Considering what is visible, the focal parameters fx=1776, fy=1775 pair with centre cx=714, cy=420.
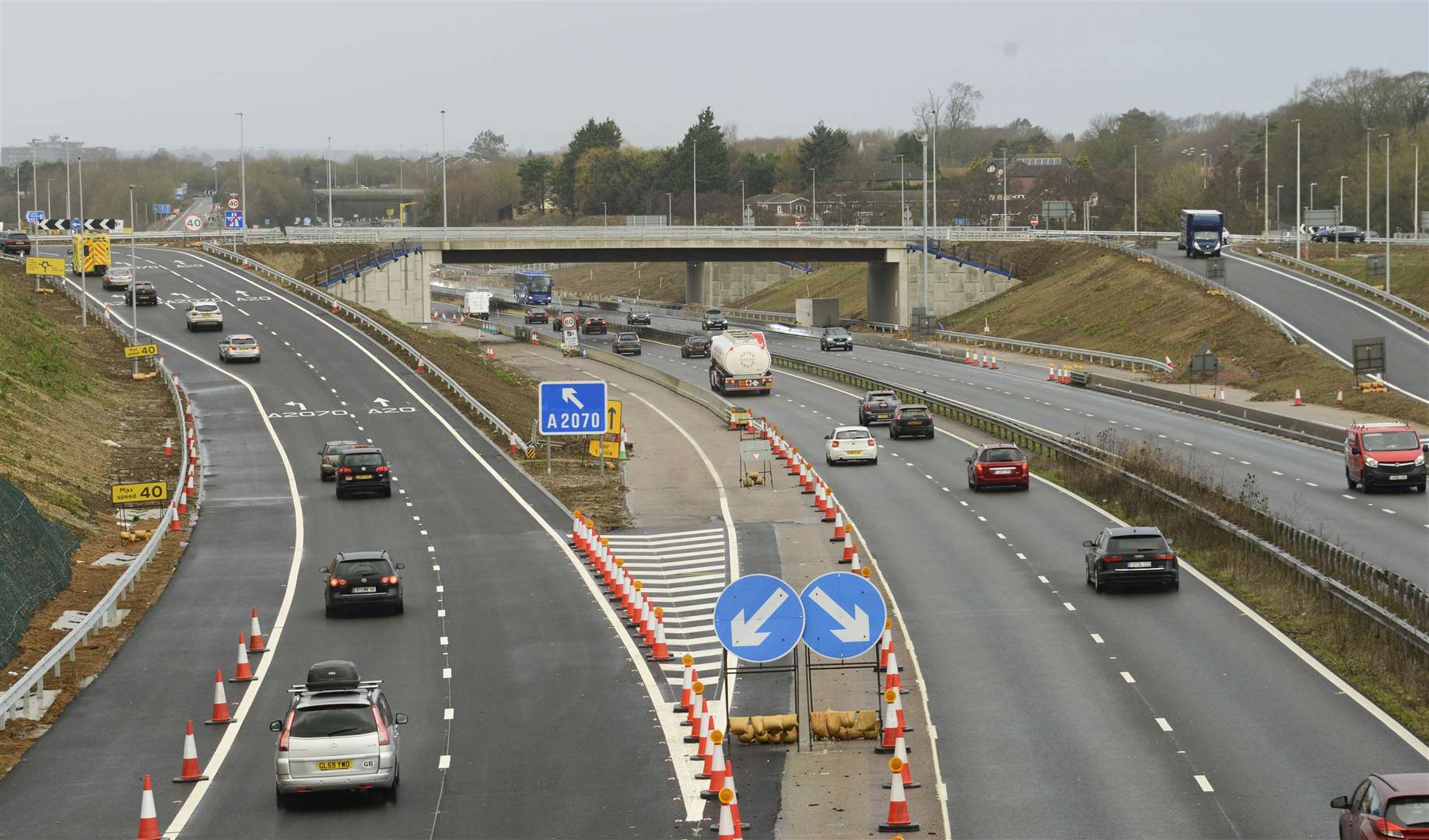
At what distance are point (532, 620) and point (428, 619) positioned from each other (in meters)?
1.94

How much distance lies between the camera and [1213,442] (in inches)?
2267

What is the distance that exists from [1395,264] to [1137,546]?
71.6 meters

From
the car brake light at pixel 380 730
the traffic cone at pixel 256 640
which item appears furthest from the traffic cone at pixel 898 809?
the traffic cone at pixel 256 640

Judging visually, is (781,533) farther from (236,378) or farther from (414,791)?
(236,378)

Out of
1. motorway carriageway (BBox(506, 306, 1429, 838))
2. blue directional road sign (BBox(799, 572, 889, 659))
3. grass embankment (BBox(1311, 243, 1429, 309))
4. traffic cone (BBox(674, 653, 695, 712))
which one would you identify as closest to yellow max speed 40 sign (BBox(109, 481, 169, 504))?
motorway carriageway (BBox(506, 306, 1429, 838))

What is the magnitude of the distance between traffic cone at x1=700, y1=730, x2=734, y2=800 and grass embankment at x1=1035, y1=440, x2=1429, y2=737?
30.3ft

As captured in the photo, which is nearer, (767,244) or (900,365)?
(900,365)

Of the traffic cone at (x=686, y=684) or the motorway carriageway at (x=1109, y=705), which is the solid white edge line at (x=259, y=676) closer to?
the traffic cone at (x=686, y=684)

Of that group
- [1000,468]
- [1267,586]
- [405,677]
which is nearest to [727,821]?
[405,677]

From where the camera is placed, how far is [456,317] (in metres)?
137

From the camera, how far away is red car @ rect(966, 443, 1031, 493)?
157 feet

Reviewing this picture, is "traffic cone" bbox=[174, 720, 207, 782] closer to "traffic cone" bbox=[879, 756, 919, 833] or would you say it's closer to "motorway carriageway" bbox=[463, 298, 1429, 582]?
"traffic cone" bbox=[879, 756, 919, 833]

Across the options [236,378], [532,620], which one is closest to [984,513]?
[532,620]

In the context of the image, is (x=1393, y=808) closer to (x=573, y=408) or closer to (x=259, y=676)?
(x=259, y=676)
